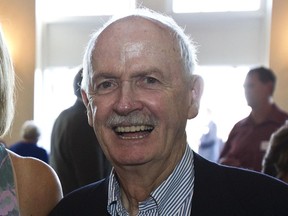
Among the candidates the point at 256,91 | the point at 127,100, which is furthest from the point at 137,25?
the point at 256,91

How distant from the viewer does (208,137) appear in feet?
23.8

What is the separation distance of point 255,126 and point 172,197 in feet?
8.56

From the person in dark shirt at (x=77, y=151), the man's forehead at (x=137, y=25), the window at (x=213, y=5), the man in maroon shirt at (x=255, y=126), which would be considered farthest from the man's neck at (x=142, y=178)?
the window at (x=213, y=5)

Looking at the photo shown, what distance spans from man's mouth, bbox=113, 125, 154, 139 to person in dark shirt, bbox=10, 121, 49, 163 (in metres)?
3.59

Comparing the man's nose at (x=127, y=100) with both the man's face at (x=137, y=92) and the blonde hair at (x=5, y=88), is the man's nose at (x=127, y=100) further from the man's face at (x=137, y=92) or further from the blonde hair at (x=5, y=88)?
the blonde hair at (x=5, y=88)

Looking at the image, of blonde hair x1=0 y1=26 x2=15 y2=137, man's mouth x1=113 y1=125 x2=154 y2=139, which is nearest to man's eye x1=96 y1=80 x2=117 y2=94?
man's mouth x1=113 y1=125 x2=154 y2=139

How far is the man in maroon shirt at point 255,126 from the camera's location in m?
3.78

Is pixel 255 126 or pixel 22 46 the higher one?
pixel 22 46

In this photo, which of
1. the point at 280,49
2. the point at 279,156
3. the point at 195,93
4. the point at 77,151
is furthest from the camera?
the point at 280,49

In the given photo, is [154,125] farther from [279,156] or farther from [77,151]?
[77,151]

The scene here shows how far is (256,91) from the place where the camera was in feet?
13.5

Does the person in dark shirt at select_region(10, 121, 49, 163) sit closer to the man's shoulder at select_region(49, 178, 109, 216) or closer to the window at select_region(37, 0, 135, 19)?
the man's shoulder at select_region(49, 178, 109, 216)

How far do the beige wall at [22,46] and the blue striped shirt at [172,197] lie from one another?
7133 mm

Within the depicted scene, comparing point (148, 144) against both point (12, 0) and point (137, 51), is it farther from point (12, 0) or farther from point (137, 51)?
point (12, 0)
